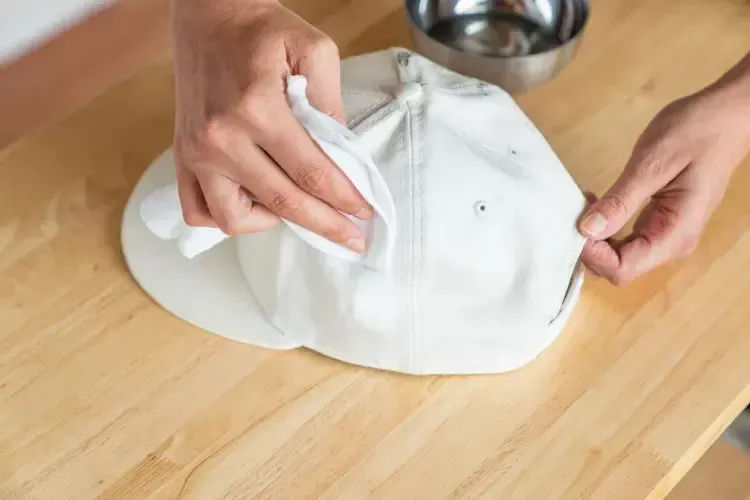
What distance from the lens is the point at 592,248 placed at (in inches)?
27.6

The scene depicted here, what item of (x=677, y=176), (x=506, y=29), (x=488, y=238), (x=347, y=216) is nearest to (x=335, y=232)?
(x=347, y=216)

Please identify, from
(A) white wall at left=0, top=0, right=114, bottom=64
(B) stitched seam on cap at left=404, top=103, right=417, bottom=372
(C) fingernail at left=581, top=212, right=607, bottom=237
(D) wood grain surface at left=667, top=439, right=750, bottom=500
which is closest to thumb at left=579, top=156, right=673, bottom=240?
(C) fingernail at left=581, top=212, right=607, bottom=237

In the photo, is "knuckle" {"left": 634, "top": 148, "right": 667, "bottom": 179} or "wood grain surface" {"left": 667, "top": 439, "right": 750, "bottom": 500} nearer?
"knuckle" {"left": 634, "top": 148, "right": 667, "bottom": 179}

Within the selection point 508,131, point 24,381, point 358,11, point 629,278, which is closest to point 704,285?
point 629,278

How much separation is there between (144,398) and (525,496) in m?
0.32

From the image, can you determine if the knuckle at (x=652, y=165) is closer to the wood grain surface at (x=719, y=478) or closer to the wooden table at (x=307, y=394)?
the wooden table at (x=307, y=394)

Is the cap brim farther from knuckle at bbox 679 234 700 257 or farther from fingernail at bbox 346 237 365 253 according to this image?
knuckle at bbox 679 234 700 257

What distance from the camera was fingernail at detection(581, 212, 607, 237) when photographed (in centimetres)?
67

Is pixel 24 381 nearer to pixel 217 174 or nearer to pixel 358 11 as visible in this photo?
pixel 217 174

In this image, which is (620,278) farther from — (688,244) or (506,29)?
→ (506,29)

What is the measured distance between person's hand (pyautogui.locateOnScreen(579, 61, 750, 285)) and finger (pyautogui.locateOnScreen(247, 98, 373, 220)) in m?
0.25

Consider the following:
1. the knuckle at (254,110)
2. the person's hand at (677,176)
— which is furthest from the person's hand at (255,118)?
the person's hand at (677,176)

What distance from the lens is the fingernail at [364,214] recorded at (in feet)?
1.92

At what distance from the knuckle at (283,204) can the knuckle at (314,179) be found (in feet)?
0.04
